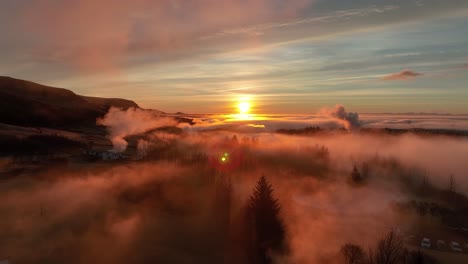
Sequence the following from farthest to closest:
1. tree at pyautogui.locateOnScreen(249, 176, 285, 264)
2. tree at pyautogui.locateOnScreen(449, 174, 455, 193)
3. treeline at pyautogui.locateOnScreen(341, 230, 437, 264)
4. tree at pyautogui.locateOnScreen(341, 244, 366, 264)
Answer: tree at pyautogui.locateOnScreen(449, 174, 455, 193) → tree at pyautogui.locateOnScreen(249, 176, 285, 264) → tree at pyautogui.locateOnScreen(341, 244, 366, 264) → treeline at pyautogui.locateOnScreen(341, 230, 437, 264)

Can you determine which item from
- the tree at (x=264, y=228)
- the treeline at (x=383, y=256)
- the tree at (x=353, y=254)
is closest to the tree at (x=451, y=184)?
the treeline at (x=383, y=256)

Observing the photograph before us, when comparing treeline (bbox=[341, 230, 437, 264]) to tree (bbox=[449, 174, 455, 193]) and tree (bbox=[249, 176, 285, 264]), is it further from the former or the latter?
tree (bbox=[449, 174, 455, 193])

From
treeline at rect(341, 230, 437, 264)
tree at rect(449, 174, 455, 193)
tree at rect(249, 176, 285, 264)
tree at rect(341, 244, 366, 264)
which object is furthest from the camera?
tree at rect(449, 174, 455, 193)

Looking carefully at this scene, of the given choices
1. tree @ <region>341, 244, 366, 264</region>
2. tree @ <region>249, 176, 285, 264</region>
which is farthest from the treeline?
tree @ <region>249, 176, 285, 264</region>

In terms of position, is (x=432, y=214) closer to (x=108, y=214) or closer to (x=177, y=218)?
(x=177, y=218)

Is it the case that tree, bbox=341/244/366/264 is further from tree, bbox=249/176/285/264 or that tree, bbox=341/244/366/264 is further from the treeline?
tree, bbox=249/176/285/264

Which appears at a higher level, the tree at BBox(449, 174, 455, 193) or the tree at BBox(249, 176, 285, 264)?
the tree at BBox(249, 176, 285, 264)

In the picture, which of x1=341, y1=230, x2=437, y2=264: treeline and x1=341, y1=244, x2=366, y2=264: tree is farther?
x1=341, y1=244, x2=366, y2=264: tree
